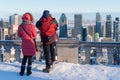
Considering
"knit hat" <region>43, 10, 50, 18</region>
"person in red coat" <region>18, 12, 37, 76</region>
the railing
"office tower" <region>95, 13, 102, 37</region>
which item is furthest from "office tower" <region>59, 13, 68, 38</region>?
"office tower" <region>95, 13, 102, 37</region>

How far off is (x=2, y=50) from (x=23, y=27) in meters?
3.70

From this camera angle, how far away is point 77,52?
13797 mm

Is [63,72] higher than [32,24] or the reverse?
the reverse

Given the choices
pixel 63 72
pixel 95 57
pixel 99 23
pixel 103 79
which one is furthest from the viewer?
pixel 99 23

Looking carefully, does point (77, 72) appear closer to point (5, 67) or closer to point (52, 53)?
point (52, 53)

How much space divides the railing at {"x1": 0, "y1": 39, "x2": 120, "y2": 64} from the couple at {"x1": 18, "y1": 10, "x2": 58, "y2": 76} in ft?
6.95

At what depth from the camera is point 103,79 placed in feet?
34.9

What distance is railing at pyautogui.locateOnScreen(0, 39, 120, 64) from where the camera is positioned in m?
13.7

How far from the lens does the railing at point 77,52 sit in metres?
13.7

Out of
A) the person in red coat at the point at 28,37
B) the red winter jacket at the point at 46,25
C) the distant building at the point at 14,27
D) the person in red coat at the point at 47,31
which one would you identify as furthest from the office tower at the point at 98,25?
the person in red coat at the point at 28,37

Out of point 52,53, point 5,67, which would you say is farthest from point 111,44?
point 5,67

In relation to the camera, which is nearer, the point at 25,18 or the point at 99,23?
the point at 25,18

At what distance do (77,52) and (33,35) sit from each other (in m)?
3.14

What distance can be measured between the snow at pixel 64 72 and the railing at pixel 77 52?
1.45m
